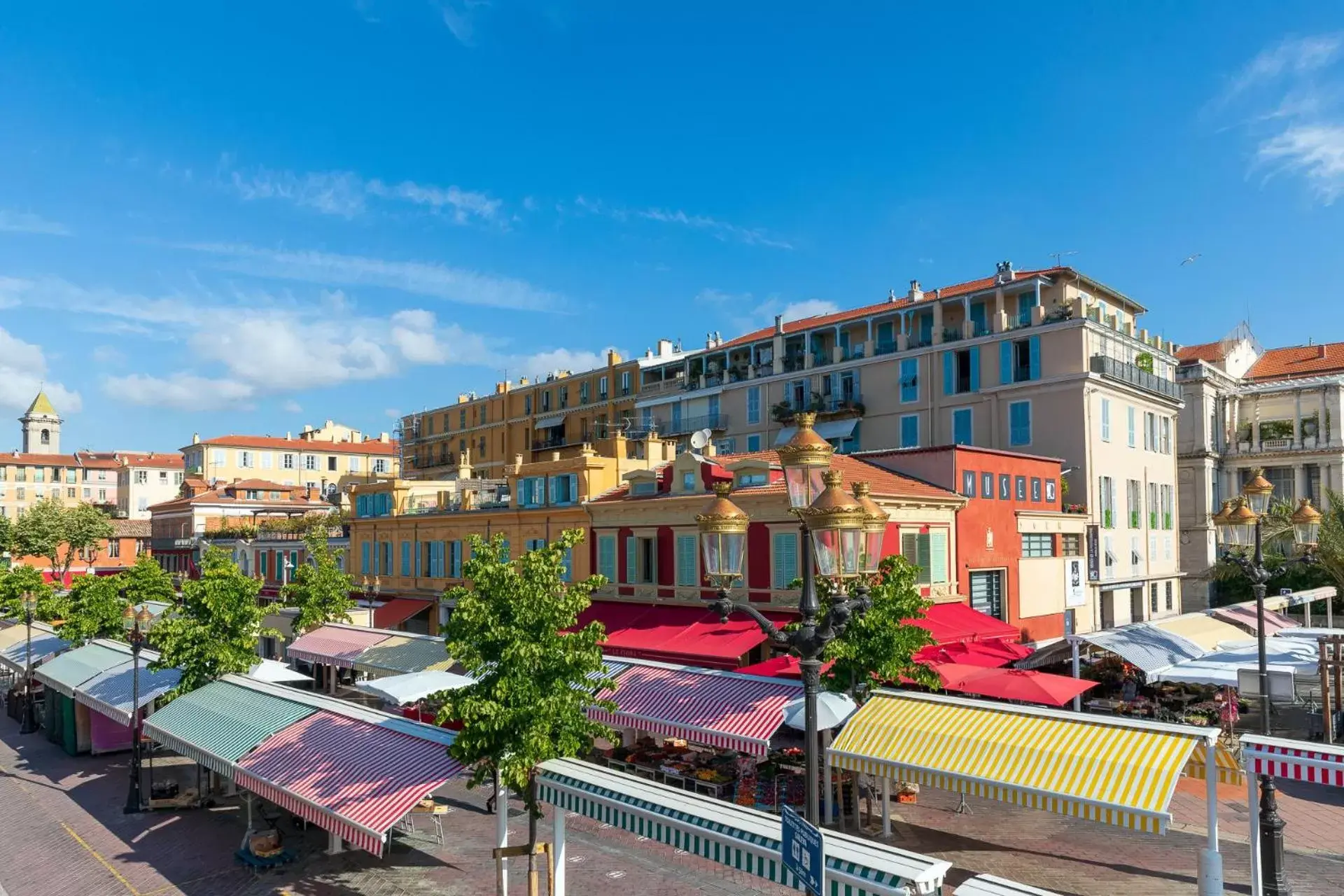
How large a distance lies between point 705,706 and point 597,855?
10.9 ft

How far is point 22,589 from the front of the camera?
39750 millimetres

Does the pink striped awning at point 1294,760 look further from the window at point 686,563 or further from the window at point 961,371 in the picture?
the window at point 961,371

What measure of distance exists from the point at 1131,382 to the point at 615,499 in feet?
70.8

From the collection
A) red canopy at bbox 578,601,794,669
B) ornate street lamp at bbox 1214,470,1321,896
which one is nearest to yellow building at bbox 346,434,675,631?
red canopy at bbox 578,601,794,669

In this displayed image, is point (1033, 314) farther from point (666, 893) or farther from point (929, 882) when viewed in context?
point (929, 882)

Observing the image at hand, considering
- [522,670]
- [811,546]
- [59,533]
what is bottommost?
[522,670]

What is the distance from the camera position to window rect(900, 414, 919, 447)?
1601 inches

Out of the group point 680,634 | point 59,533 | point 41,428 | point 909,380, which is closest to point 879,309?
point 909,380

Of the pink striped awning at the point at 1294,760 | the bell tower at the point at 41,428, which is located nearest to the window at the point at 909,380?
the pink striped awning at the point at 1294,760

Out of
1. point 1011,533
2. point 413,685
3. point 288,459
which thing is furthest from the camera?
point 288,459

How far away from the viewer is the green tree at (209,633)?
20.5 meters

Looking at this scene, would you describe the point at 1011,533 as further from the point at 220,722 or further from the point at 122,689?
the point at 122,689

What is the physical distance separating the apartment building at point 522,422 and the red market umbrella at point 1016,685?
35321mm

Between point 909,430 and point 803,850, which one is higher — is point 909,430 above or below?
above
